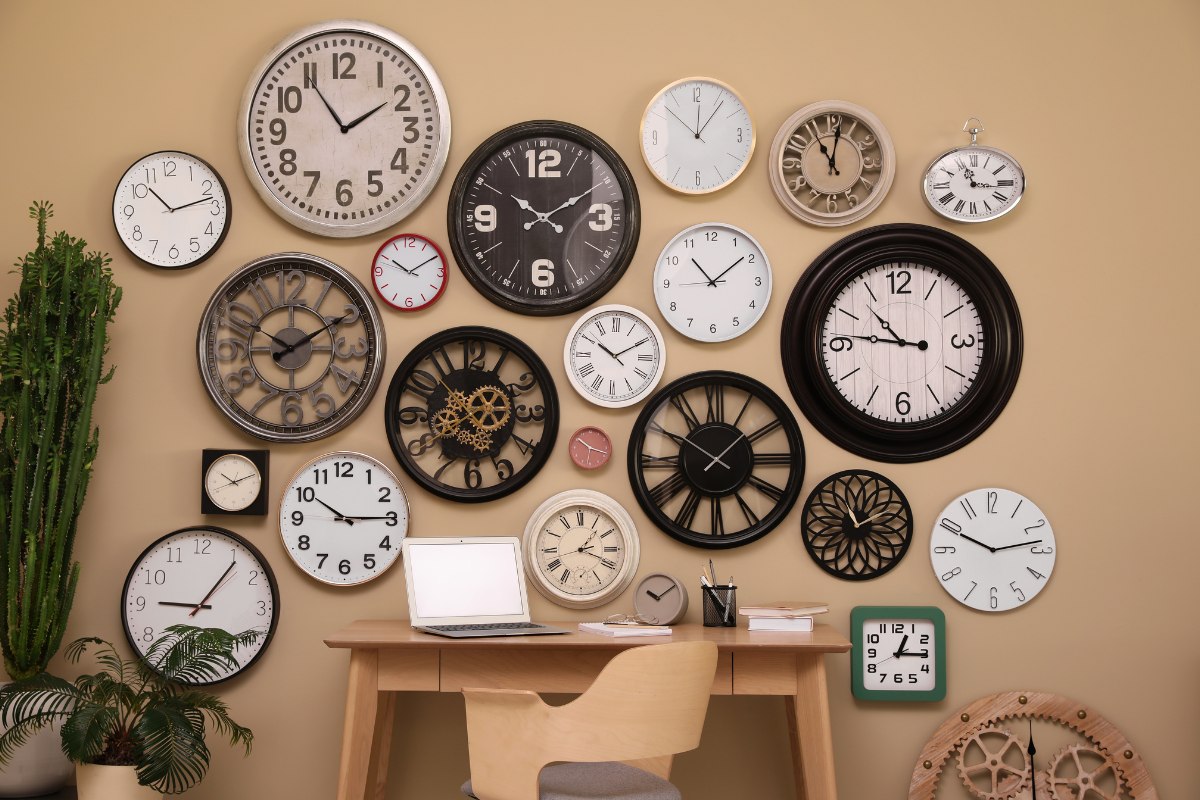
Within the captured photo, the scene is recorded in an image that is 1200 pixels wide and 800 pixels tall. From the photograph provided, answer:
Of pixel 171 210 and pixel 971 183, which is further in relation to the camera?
A: pixel 171 210

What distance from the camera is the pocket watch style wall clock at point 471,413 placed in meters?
2.80

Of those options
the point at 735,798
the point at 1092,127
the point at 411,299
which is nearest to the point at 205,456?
the point at 411,299

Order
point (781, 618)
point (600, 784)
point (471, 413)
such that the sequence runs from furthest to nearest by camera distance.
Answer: point (471, 413) < point (781, 618) < point (600, 784)

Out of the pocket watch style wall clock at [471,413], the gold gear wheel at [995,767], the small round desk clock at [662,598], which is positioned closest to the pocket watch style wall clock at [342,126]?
the pocket watch style wall clock at [471,413]

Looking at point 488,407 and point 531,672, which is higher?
point 488,407

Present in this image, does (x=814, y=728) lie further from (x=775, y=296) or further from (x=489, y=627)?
(x=775, y=296)

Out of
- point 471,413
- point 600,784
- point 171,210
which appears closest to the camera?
point 600,784

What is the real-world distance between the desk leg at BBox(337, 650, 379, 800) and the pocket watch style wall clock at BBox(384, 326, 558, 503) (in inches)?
24.4

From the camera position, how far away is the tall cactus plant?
2584 millimetres

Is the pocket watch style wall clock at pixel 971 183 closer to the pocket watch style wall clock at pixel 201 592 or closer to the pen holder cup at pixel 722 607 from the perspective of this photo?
the pen holder cup at pixel 722 607

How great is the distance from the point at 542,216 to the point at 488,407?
68 centimetres

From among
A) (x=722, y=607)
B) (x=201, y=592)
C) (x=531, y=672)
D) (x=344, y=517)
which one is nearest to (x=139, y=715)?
(x=201, y=592)

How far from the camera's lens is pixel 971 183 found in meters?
2.81

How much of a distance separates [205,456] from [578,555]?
1.29 metres
